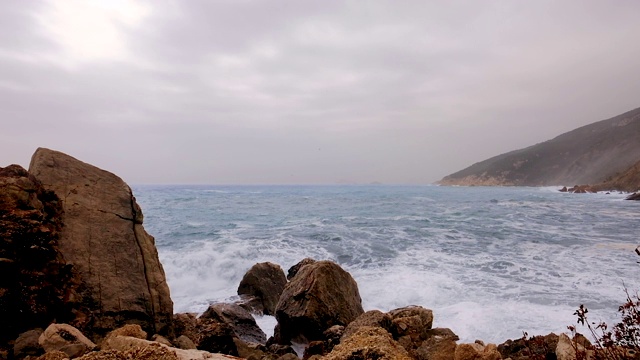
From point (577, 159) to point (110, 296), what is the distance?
6566 inches

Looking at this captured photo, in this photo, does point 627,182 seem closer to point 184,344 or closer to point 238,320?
point 238,320

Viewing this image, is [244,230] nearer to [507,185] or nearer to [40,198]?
[40,198]

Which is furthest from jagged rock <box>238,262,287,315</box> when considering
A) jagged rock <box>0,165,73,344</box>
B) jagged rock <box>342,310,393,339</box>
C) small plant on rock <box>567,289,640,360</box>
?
small plant on rock <box>567,289,640,360</box>

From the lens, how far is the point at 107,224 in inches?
283

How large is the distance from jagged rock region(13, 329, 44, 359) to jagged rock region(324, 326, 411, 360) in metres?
4.36

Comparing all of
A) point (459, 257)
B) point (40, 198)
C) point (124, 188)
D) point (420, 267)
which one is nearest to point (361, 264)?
point (420, 267)

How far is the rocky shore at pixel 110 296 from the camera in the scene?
17.4ft

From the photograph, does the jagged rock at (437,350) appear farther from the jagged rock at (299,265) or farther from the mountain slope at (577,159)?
the mountain slope at (577,159)

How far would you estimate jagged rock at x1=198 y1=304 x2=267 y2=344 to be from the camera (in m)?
8.75

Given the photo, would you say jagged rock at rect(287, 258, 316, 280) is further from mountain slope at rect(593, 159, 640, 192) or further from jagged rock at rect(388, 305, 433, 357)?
mountain slope at rect(593, 159, 640, 192)

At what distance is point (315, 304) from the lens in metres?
7.89

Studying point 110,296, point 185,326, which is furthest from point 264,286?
point 110,296

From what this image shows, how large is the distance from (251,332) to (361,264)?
765 cm

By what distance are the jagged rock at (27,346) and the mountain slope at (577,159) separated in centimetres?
12829
